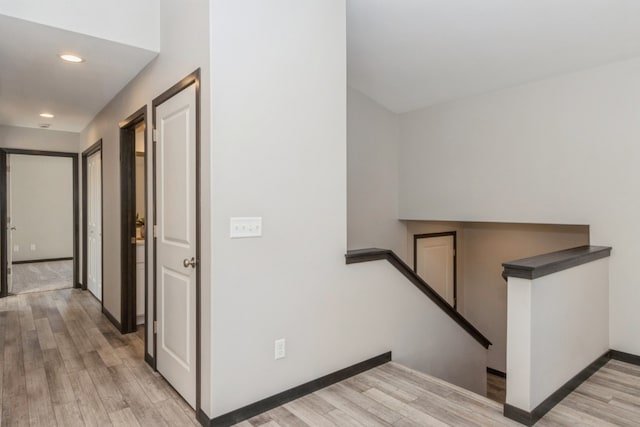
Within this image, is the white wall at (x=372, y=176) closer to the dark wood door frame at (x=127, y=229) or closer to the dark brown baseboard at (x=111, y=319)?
the dark wood door frame at (x=127, y=229)

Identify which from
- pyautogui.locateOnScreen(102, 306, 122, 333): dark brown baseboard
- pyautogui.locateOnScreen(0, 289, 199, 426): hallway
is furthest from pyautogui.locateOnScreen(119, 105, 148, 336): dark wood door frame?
pyautogui.locateOnScreen(0, 289, 199, 426): hallway

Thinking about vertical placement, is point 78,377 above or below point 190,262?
below

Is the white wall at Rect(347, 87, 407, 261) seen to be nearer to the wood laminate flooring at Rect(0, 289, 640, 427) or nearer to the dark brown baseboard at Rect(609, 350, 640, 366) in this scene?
the wood laminate flooring at Rect(0, 289, 640, 427)

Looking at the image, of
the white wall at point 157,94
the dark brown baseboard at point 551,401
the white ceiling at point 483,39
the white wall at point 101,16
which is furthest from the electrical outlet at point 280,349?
the white ceiling at point 483,39

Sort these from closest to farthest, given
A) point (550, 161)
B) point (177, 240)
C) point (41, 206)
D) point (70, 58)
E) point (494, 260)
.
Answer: point (177, 240), point (70, 58), point (550, 161), point (494, 260), point (41, 206)

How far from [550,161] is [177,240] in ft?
10.8

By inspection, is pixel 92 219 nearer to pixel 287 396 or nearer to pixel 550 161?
pixel 287 396

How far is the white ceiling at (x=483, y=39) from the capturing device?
285cm

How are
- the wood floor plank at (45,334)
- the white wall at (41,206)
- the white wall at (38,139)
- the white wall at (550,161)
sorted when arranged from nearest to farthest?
1. the white wall at (550,161)
2. the wood floor plank at (45,334)
3. the white wall at (38,139)
4. the white wall at (41,206)

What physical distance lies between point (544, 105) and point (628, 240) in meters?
1.37

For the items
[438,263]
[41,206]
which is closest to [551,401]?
[438,263]

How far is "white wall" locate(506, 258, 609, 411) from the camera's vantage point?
2.21 m

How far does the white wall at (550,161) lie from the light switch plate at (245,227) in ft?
9.18

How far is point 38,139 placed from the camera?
18.3 feet
